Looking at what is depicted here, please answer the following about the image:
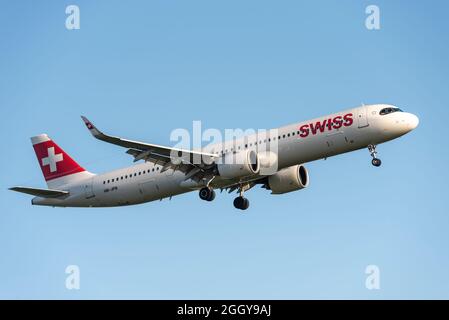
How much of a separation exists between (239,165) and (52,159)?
19.7m

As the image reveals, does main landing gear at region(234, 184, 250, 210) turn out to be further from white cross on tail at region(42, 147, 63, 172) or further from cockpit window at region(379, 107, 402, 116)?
white cross on tail at region(42, 147, 63, 172)

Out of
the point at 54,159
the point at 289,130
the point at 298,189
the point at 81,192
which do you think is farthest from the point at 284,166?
the point at 54,159

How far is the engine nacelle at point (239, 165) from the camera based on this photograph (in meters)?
55.6

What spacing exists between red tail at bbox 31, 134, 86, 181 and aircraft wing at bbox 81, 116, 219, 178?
11802mm

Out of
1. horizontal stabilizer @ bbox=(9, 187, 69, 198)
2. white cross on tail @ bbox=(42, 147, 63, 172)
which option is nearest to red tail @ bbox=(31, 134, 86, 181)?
white cross on tail @ bbox=(42, 147, 63, 172)

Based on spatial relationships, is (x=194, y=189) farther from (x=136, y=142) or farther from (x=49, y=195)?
(x=49, y=195)

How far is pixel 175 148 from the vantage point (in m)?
56.5

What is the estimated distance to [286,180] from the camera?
201ft

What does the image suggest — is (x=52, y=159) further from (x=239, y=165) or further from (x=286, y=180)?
(x=239, y=165)

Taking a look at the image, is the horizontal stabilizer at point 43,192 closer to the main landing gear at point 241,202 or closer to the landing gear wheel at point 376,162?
the main landing gear at point 241,202

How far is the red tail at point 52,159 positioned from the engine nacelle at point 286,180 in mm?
15192

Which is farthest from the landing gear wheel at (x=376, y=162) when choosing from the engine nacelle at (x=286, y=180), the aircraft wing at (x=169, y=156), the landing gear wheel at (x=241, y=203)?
the landing gear wheel at (x=241, y=203)

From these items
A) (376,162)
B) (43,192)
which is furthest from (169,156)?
(376,162)

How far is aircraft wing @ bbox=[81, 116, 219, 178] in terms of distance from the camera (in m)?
54.7
